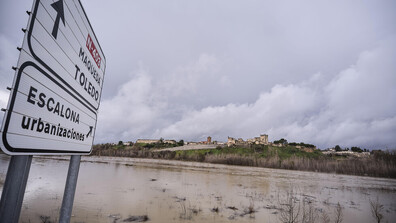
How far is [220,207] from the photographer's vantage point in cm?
748

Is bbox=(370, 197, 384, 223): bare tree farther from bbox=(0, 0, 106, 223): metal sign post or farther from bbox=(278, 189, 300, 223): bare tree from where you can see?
bbox=(0, 0, 106, 223): metal sign post

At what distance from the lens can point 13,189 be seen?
896 mm

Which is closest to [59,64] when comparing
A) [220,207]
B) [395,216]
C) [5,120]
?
[5,120]

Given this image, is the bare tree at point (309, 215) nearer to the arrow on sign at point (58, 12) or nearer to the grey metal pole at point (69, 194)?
the grey metal pole at point (69, 194)

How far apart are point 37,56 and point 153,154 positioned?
2023 inches

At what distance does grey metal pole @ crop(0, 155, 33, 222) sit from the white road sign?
0.07m

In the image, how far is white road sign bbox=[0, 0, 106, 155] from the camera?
2.90 feet

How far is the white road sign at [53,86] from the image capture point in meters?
0.88

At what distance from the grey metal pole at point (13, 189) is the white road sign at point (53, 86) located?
7cm

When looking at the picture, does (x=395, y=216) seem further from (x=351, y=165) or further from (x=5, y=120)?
(x=351, y=165)

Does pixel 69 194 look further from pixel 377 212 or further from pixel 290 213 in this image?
pixel 377 212

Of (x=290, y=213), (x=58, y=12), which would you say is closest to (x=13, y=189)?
(x=58, y=12)

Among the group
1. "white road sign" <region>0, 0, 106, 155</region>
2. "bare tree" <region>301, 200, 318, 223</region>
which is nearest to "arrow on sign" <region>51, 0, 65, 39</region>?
"white road sign" <region>0, 0, 106, 155</region>

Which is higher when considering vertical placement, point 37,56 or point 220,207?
point 37,56
